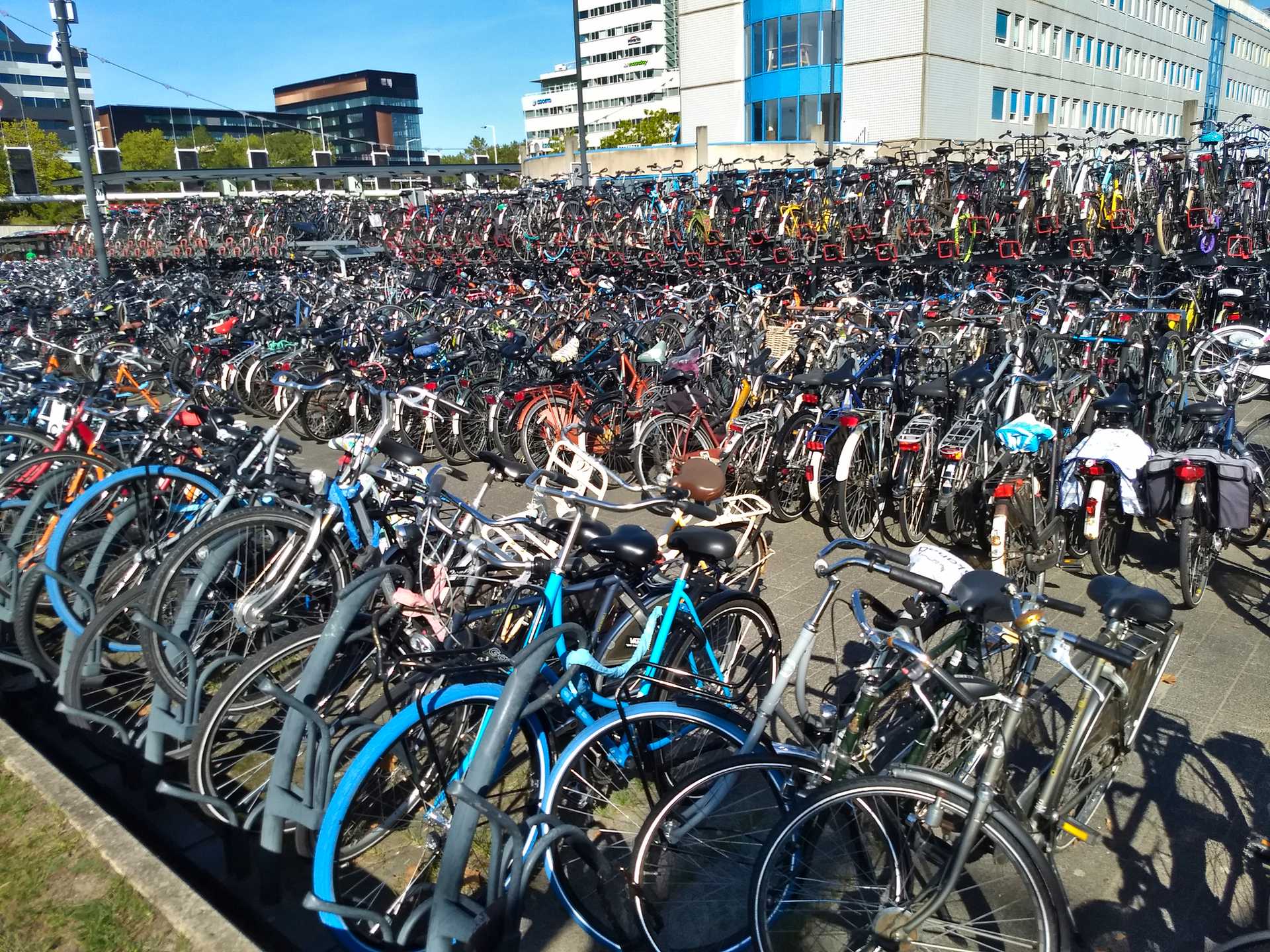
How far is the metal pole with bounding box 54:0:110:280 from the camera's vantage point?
1150 centimetres

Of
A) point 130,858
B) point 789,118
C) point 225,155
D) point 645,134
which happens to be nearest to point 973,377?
point 130,858

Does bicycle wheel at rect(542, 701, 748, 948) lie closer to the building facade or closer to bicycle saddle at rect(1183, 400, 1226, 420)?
bicycle saddle at rect(1183, 400, 1226, 420)

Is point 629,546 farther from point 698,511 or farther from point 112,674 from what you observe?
point 112,674

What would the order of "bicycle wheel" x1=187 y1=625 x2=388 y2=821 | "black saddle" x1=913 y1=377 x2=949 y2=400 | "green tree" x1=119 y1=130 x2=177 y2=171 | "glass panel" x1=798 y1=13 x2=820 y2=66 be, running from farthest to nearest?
"green tree" x1=119 y1=130 x2=177 y2=171 → "glass panel" x1=798 y1=13 x2=820 y2=66 → "black saddle" x1=913 y1=377 x2=949 y2=400 → "bicycle wheel" x1=187 y1=625 x2=388 y2=821

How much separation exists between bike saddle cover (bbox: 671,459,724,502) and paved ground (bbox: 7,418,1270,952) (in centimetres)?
117

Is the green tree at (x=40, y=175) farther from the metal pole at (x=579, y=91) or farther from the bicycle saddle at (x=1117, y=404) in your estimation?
the bicycle saddle at (x=1117, y=404)

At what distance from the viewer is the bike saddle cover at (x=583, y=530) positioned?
9.84 feet

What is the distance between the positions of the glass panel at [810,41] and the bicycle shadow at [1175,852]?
40701mm

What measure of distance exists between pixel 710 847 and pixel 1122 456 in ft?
10.0

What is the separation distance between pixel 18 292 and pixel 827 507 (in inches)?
492

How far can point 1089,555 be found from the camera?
16.2ft

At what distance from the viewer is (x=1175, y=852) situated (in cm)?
279

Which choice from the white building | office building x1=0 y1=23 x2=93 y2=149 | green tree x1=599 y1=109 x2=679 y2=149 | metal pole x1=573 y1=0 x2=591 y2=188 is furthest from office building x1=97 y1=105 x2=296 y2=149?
metal pole x1=573 y1=0 x2=591 y2=188

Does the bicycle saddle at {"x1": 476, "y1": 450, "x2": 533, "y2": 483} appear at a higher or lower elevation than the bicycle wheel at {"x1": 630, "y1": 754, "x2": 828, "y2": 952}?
higher
